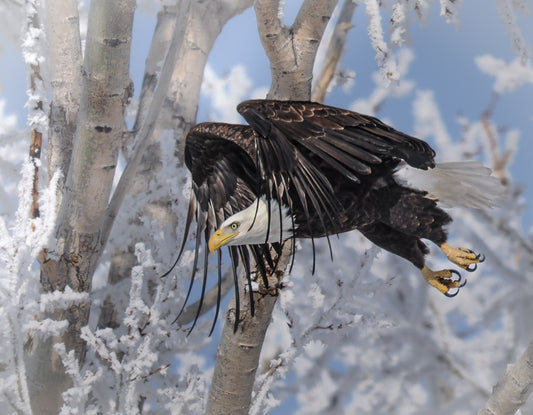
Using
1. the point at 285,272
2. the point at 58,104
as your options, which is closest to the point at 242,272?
the point at 285,272

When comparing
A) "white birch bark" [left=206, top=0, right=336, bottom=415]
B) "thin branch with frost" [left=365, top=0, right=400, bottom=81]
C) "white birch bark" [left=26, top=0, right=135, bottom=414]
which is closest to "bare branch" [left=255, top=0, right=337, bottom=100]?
"white birch bark" [left=206, top=0, right=336, bottom=415]

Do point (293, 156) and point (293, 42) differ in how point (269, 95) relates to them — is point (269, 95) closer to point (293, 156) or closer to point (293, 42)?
point (293, 42)

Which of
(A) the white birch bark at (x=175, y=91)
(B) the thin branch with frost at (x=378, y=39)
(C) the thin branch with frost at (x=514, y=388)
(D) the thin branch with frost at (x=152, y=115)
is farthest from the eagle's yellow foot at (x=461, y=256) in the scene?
(A) the white birch bark at (x=175, y=91)

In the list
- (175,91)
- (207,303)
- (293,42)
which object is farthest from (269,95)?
(207,303)

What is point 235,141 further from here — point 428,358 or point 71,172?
point 428,358

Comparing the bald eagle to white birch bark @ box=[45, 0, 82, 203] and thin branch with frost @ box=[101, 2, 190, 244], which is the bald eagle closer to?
thin branch with frost @ box=[101, 2, 190, 244]

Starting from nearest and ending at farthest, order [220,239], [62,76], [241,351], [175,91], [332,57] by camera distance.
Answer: [220,239] < [241,351] < [62,76] < [332,57] < [175,91]

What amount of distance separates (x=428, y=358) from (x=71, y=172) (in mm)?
1599

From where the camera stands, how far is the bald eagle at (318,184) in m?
1.20

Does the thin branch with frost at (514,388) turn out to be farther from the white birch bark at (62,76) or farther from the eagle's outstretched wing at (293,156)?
the white birch bark at (62,76)

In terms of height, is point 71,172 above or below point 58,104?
below

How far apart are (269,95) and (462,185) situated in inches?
21.9

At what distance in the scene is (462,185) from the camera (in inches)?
61.1

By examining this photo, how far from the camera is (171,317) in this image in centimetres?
212
